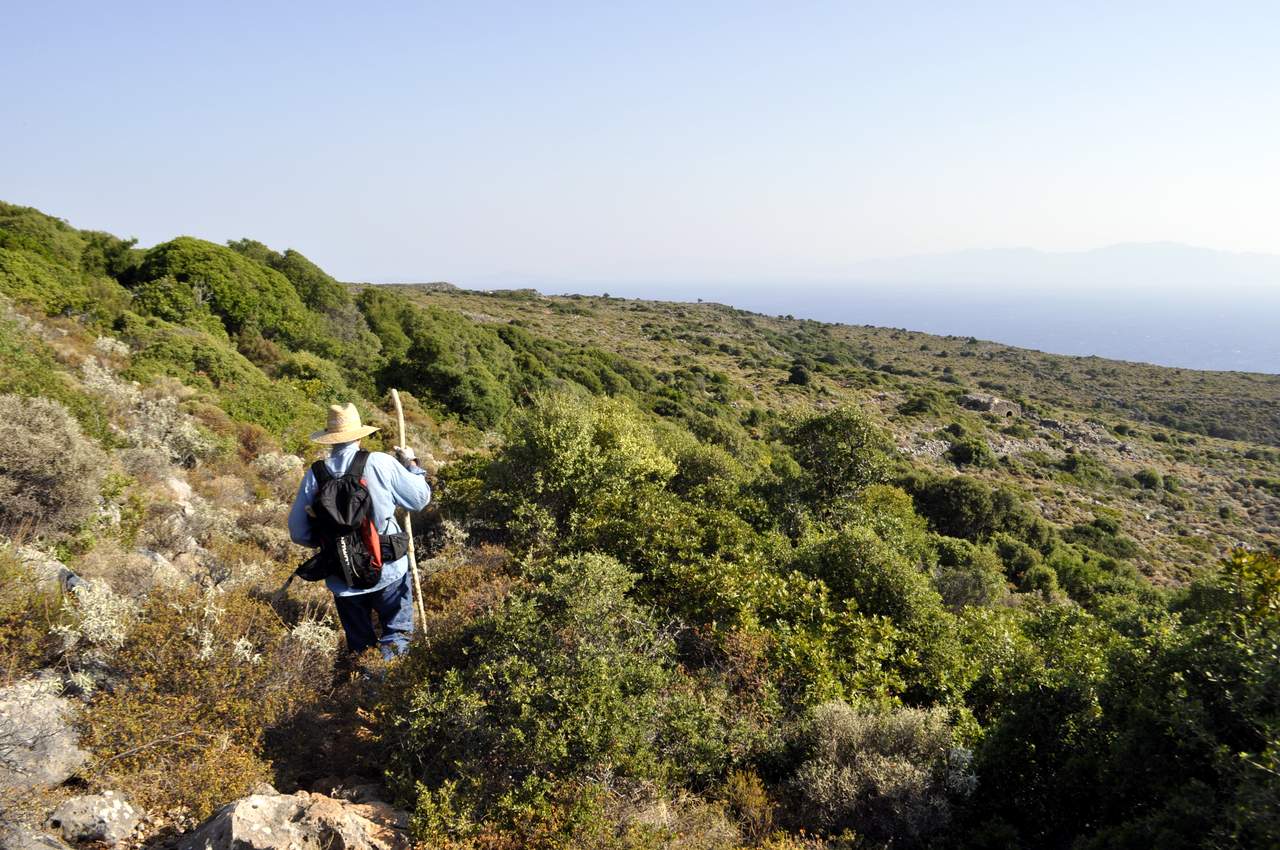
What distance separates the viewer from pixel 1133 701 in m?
3.33

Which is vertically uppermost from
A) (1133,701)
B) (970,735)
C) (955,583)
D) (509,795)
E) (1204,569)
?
(1133,701)

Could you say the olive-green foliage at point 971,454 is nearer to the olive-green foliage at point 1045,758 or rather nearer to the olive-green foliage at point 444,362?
the olive-green foliage at point 444,362

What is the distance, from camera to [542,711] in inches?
137

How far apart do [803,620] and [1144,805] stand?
326cm

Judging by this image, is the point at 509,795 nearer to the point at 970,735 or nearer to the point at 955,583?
the point at 970,735

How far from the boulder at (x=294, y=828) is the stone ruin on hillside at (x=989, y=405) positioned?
2180 inches

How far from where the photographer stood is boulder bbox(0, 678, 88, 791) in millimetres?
2916

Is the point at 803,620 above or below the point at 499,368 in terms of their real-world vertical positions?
below

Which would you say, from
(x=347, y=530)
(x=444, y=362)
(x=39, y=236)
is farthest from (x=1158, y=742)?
(x=39, y=236)

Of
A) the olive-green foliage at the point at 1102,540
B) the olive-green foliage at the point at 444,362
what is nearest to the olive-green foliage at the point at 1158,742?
the olive-green foliage at the point at 444,362

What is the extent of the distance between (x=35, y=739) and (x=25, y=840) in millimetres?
690

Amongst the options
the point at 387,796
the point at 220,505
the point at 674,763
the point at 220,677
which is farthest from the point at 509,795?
the point at 220,505

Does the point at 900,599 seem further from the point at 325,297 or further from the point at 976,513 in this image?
the point at 325,297

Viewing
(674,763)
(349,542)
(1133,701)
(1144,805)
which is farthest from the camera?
(349,542)
